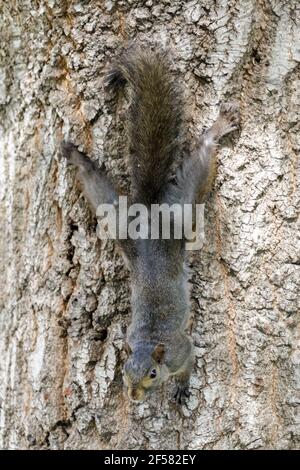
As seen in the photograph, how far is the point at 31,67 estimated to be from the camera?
1559 millimetres

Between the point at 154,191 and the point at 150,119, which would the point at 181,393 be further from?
the point at 150,119

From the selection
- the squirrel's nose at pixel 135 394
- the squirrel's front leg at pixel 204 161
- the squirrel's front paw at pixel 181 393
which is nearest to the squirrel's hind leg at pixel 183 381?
the squirrel's front paw at pixel 181 393

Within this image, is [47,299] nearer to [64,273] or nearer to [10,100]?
[64,273]

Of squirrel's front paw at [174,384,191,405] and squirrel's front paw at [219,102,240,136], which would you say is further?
squirrel's front paw at [174,384,191,405]

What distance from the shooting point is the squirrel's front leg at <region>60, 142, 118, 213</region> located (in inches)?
58.8

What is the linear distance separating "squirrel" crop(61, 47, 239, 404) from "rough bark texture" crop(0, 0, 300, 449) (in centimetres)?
3

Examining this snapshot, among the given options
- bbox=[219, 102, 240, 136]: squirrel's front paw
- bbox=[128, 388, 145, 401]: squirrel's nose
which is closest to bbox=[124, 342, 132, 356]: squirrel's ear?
bbox=[128, 388, 145, 401]: squirrel's nose

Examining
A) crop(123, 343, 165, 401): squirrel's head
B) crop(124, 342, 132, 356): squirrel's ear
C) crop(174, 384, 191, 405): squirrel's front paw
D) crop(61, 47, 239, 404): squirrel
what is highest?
crop(61, 47, 239, 404): squirrel

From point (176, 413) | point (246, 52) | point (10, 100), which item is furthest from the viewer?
point (10, 100)

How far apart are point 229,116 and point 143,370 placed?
26.3 inches

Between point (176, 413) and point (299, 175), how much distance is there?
677 millimetres

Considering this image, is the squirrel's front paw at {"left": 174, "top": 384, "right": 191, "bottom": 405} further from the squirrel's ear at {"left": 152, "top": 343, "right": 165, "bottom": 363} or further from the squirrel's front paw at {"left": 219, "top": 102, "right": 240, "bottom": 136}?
the squirrel's front paw at {"left": 219, "top": 102, "right": 240, "bottom": 136}

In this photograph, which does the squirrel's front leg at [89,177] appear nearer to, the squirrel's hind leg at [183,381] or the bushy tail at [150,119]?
the bushy tail at [150,119]
